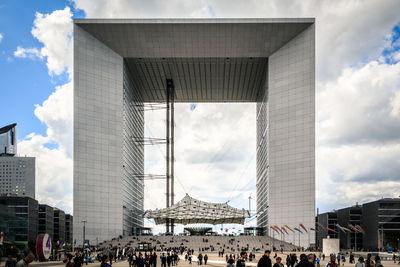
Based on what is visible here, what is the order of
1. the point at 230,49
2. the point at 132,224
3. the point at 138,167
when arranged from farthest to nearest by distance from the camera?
1. the point at 138,167
2. the point at 132,224
3. the point at 230,49

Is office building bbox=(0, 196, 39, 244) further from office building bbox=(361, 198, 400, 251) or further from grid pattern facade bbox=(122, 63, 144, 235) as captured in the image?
office building bbox=(361, 198, 400, 251)

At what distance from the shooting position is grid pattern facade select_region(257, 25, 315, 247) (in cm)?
8500

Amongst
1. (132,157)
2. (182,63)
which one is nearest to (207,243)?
(132,157)

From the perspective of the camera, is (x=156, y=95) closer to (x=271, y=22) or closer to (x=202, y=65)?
(x=202, y=65)

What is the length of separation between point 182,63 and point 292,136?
25.8 m

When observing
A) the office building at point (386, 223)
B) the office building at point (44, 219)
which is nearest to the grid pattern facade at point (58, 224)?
the office building at point (44, 219)

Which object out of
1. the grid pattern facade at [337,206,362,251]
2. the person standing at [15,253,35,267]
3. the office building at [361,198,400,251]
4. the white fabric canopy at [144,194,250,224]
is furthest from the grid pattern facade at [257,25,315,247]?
the person standing at [15,253,35,267]

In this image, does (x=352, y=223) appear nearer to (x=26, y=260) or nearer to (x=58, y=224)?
(x=58, y=224)

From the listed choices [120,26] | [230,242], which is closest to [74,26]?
[120,26]

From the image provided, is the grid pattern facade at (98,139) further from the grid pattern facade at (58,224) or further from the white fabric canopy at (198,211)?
the grid pattern facade at (58,224)

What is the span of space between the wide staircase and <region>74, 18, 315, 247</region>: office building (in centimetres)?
383

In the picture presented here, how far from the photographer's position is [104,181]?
288ft

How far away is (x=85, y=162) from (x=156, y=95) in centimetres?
3282

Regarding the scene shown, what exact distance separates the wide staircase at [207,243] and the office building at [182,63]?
3.83 metres
